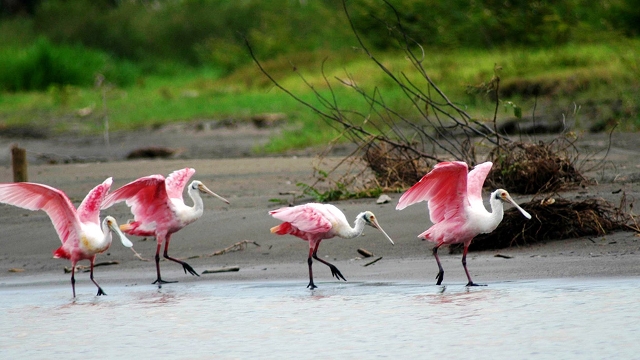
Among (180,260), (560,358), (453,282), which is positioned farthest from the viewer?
(180,260)

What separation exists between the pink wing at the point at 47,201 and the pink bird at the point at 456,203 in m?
2.29

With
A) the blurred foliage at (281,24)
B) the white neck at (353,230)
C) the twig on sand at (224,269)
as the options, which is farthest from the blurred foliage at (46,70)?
the white neck at (353,230)

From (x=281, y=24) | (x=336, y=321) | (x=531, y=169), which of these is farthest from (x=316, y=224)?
(x=281, y=24)

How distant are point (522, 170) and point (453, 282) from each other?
1.99 metres

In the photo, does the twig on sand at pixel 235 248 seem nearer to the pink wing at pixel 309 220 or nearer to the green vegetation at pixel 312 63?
the pink wing at pixel 309 220

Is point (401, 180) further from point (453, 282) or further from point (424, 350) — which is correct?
point (424, 350)

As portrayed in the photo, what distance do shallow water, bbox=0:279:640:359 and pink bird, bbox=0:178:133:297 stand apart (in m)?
0.32

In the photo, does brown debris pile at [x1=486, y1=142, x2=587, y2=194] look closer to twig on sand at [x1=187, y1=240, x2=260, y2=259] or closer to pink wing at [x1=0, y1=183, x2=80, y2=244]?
twig on sand at [x1=187, y1=240, x2=260, y2=259]

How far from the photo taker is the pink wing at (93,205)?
8078mm

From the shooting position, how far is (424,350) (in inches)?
247

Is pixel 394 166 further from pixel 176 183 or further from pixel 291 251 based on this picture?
pixel 176 183

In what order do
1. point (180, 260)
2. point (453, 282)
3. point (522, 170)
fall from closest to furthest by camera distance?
point (453, 282) → point (180, 260) → point (522, 170)

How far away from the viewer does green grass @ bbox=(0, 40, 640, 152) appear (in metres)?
15.6

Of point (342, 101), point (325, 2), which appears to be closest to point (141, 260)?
point (342, 101)
